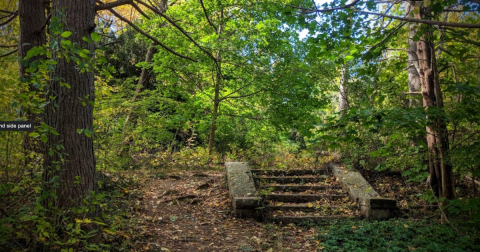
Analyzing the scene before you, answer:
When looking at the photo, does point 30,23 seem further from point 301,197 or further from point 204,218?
point 301,197

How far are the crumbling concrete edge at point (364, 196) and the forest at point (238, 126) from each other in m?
0.21

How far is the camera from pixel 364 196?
7.09 metres

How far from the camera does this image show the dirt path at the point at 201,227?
17.9 ft

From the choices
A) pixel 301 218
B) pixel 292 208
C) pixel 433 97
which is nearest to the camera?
pixel 433 97

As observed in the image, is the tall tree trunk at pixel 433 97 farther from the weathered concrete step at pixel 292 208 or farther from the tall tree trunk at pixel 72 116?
the tall tree trunk at pixel 72 116

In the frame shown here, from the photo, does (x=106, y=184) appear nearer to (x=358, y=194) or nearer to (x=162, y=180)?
(x=162, y=180)

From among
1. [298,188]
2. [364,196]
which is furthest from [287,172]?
[364,196]

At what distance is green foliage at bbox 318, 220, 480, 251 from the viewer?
4.94m

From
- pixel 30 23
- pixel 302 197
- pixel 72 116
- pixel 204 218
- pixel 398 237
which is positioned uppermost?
pixel 30 23

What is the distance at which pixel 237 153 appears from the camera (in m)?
11.7

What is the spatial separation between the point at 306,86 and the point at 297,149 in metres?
4.97

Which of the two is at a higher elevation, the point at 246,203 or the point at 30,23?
the point at 30,23

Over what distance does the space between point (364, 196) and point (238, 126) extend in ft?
19.6

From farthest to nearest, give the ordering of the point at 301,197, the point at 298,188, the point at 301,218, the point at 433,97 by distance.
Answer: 1. the point at 298,188
2. the point at 301,197
3. the point at 301,218
4. the point at 433,97
